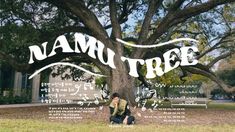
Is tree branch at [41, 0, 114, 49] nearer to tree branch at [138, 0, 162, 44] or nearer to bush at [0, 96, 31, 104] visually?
tree branch at [138, 0, 162, 44]

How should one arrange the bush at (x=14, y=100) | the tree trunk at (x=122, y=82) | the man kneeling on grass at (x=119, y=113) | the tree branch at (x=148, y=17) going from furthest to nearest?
the bush at (x=14, y=100) < the tree branch at (x=148, y=17) < the tree trunk at (x=122, y=82) < the man kneeling on grass at (x=119, y=113)

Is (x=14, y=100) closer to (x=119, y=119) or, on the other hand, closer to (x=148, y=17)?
(x=148, y=17)

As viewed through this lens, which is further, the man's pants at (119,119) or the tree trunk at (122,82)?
the tree trunk at (122,82)

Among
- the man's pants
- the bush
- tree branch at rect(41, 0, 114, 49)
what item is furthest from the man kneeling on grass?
the bush

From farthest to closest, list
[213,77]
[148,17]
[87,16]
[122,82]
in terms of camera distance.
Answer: [213,77] < [148,17] < [87,16] < [122,82]

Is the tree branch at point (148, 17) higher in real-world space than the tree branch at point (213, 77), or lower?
higher

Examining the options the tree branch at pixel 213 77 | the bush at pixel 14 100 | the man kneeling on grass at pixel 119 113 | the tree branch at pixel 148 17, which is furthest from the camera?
the bush at pixel 14 100

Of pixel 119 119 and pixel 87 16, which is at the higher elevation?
pixel 87 16

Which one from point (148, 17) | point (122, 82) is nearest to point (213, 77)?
point (148, 17)

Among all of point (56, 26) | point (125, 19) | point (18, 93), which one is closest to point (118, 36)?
point (56, 26)

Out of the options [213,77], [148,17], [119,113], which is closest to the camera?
[119,113]

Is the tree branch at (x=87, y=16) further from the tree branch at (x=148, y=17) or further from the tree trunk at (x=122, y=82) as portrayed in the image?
the tree branch at (x=148, y=17)

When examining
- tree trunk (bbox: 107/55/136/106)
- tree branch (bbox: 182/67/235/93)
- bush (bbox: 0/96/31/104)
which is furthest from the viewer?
bush (bbox: 0/96/31/104)

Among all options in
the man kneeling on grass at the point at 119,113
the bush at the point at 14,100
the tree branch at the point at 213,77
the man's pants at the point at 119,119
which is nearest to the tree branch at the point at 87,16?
the man kneeling on grass at the point at 119,113
